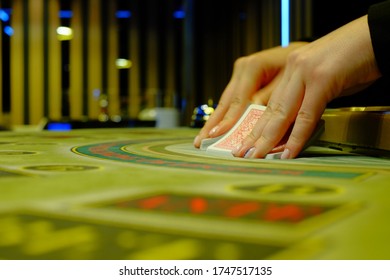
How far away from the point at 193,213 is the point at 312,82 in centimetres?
57

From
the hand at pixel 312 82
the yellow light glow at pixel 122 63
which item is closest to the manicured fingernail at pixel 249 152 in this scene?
the hand at pixel 312 82

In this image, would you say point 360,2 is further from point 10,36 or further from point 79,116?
point 10,36

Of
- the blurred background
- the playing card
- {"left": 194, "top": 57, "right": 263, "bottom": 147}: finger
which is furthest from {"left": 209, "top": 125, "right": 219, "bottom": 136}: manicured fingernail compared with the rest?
the blurred background

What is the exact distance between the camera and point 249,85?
1311 mm

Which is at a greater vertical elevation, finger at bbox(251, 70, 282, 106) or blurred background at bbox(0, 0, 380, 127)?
blurred background at bbox(0, 0, 380, 127)

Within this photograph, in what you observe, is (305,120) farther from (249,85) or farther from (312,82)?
(249,85)

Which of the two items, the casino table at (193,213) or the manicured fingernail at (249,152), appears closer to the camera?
the casino table at (193,213)

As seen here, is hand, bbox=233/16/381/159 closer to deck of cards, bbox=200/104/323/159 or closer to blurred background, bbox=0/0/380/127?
deck of cards, bbox=200/104/323/159

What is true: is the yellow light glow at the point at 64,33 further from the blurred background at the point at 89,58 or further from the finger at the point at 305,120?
the finger at the point at 305,120

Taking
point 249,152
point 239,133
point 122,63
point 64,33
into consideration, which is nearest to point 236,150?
point 249,152

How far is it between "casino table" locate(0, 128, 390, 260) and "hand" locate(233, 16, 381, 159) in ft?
0.77

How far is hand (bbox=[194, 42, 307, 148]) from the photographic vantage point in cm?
128

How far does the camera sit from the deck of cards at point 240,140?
92 centimetres

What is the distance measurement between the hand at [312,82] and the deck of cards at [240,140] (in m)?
Answer: 0.02
